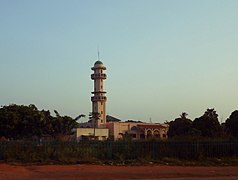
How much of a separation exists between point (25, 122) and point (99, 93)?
156 ft

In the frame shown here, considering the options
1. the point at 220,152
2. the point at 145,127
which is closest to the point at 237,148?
the point at 220,152

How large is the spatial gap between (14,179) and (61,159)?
996 centimetres

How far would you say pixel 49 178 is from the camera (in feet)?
68.7

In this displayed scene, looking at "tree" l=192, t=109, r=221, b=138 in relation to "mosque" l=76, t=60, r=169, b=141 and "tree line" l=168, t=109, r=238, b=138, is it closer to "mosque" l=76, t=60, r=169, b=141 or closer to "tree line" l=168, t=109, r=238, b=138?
"tree line" l=168, t=109, r=238, b=138

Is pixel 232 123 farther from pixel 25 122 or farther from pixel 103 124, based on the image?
pixel 103 124

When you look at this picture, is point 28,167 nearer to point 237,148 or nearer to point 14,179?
point 14,179

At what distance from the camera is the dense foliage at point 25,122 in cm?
5634

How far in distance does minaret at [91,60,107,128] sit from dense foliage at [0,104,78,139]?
37358 mm

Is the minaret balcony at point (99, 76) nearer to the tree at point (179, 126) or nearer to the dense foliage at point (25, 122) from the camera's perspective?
the tree at point (179, 126)

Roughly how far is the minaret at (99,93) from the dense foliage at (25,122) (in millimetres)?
37358

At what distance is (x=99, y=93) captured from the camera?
341 ft

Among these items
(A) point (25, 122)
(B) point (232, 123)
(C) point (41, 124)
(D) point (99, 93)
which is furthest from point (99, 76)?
(B) point (232, 123)

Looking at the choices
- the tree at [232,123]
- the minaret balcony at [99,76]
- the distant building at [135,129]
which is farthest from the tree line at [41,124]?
the minaret balcony at [99,76]

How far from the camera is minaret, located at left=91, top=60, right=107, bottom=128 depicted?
102381 mm
